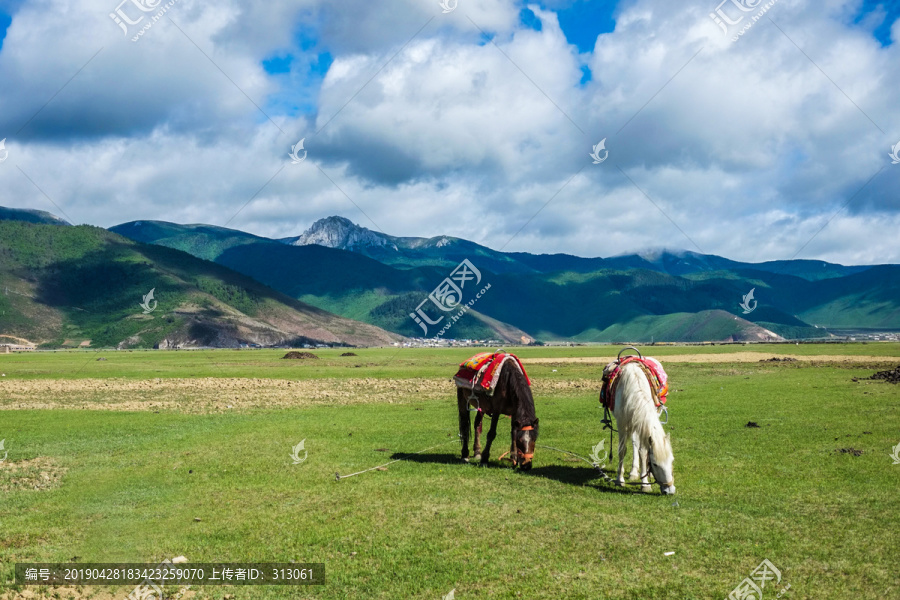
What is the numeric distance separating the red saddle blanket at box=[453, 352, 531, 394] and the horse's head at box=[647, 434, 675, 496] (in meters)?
3.89

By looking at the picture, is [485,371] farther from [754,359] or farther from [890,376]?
[754,359]

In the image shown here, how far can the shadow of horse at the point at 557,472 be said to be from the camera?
45.6 ft

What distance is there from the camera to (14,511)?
12.7 metres

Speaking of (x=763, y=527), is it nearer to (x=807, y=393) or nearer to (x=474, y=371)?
(x=474, y=371)

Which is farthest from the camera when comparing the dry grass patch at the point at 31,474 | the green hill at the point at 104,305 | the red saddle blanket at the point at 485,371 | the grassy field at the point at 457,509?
the green hill at the point at 104,305

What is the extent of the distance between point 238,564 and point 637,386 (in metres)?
9.00

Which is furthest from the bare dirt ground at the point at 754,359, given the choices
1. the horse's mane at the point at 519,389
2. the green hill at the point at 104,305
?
the green hill at the point at 104,305

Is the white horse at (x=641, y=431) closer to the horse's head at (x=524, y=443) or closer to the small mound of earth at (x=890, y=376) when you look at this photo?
the horse's head at (x=524, y=443)

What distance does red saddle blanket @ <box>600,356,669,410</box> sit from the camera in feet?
47.2

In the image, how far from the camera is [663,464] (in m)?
12.8

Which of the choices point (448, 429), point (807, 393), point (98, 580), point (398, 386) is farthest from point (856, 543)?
point (398, 386)

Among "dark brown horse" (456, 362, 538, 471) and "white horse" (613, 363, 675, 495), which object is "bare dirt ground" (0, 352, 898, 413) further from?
"white horse" (613, 363, 675, 495)

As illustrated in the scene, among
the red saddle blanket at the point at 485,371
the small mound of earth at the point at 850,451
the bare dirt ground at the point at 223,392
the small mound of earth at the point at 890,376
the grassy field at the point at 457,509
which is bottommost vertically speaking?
the grassy field at the point at 457,509

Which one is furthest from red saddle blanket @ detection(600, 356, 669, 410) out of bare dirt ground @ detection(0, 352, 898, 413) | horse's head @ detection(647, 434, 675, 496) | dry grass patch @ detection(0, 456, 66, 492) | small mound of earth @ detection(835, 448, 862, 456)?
bare dirt ground @ detection(0, 352, 898, 413)
